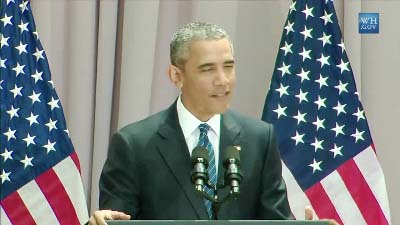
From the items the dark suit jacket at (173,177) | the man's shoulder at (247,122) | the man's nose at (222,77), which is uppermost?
the man's nose at (222,77)

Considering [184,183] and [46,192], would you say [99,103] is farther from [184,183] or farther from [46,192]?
[184,183]

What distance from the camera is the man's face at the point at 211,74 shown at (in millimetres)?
3117

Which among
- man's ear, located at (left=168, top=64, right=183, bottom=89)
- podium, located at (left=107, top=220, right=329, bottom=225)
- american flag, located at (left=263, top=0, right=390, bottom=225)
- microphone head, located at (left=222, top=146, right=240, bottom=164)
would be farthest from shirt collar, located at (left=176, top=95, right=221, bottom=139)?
american flag, located at (left=263, top=0, right=390, bottom=225)

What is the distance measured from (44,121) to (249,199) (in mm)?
1709

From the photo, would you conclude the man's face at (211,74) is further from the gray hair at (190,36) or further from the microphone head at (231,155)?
the microphone head at (231,155)

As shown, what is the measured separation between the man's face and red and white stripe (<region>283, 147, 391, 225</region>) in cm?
153

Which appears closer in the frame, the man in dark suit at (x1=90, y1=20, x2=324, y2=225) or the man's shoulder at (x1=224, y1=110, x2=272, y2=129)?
the man in dark suit at (x1=90, y1=20, x2=324, y2=225)

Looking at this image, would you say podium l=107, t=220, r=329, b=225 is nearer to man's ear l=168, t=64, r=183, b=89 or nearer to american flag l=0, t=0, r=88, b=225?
man's ear l=168, t=64, r=183, b=89

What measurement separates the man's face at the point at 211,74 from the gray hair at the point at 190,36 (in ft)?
0.06

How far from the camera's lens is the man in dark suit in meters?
3.10

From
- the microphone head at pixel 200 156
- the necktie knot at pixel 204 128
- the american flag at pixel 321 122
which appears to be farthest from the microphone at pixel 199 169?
the american flag at pixel 321 122

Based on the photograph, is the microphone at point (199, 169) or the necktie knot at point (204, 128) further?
the necktie knot at point (204, 128)

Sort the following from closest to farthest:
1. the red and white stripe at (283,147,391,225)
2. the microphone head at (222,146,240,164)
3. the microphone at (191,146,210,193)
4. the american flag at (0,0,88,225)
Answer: the microphone at (191,146,210,193) < the microphone head at (222,146,240,164) < the american flag at (0,0,88,225) < the red and white stripe at (283,147,391,225)

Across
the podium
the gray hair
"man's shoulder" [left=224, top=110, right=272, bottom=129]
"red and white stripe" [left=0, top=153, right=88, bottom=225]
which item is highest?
the gray hair
